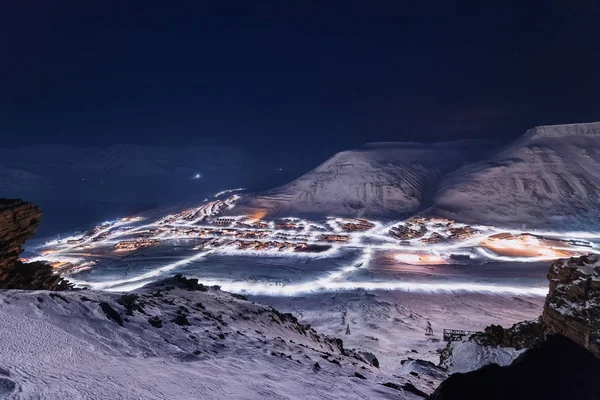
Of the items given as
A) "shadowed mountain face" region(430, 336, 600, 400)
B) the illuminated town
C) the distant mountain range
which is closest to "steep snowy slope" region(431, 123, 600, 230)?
the distant mountain range

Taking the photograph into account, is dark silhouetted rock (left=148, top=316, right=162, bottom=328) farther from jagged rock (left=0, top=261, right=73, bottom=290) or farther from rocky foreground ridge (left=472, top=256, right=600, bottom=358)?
rocky foreground ridge (left=472, top=256, right=600, bottom=358)

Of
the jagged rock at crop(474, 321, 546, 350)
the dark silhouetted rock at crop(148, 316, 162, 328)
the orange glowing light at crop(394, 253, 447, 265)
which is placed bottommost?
the orange glowing light at crop(394, 253, 447, 265)

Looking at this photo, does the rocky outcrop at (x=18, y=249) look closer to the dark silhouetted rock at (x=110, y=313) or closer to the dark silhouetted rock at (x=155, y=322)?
the dark silhouetted rock at (x=110, y=313)

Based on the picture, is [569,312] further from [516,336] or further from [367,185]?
[367,185]

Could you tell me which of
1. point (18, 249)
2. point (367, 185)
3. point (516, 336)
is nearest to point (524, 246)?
point (516, 336)

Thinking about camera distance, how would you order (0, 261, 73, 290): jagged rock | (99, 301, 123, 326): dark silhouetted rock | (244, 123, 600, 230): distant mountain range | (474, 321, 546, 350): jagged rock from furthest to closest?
1. (244, 123, 600, 230): distant mountain range
2. (474, 321, 546, 350): jagged rock
3. (0, 261, 73, 290): jagged rock
4. (99, 301, 123, 326): dark silhouetted rock
